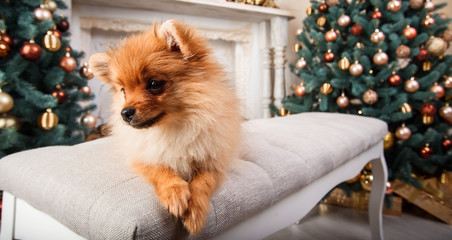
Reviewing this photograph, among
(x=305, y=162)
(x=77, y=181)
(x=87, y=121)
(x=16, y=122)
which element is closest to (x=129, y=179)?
(x=77, y=181)

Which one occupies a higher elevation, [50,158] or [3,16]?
[3,16]

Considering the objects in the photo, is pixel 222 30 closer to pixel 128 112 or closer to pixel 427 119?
pixel 427 119

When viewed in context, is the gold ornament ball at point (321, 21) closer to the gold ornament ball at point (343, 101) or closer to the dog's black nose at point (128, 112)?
the gold ornament ball at point (343, 101)

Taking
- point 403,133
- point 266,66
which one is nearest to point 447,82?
point 403,133

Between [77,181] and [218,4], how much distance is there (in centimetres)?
201

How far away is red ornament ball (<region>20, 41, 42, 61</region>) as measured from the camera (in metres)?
1.46

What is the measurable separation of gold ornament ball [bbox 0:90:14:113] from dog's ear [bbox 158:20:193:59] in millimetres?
1093

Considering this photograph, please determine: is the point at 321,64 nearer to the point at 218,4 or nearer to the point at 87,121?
the point at 218,4

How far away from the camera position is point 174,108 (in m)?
0.74

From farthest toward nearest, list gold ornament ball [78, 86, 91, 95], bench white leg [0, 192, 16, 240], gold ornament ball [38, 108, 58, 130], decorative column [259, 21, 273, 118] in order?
decorative column [259, 21, 273, 118] → gold ornament ball [78, 86, 91, 95] → gold ornament ball [38, 108, 58, 130] → bench white leg [0, 192, 16, 240]

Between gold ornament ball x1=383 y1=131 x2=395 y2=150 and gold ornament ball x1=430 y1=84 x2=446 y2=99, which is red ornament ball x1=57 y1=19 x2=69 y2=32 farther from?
gold ornament ball x1=430 y1=84 x2=446 y2=99

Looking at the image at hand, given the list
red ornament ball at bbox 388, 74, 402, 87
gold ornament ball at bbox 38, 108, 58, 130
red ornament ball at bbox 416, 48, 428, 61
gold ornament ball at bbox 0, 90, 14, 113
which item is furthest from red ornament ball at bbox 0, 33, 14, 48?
red ornament ball at bbox 416, 48, 428, 61

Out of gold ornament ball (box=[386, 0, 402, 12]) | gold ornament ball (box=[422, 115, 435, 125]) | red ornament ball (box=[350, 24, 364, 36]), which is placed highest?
gold ornament ball (box=[386, 0, 402, 12])

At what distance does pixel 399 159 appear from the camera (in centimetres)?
209
